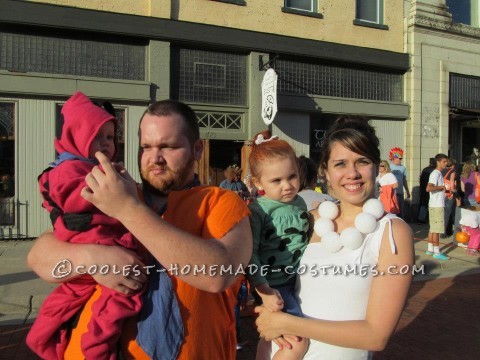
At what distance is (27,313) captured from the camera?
5230 millimetres

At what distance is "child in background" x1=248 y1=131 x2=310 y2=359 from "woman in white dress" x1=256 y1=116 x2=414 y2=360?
0.08m

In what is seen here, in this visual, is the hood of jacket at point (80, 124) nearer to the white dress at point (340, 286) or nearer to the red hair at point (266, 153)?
the red hair at point (266, 153)

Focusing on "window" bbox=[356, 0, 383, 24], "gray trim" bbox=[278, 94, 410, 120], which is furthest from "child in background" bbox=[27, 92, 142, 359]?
"window" bbox=[356, 0, 383, 24]

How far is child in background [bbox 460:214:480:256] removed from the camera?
887 cm

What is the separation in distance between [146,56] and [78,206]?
8.72 m

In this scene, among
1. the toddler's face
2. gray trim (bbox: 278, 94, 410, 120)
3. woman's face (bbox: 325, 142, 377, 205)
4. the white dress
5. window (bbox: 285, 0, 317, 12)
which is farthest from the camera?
window (bbox: 285, 0, 317, 12)

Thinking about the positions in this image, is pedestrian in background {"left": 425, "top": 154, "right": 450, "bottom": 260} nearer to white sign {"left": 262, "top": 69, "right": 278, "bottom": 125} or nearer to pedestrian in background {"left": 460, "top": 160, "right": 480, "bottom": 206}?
pedestrian in background {"left": 460, "top": 160, "right": 480, "bottom": 206}

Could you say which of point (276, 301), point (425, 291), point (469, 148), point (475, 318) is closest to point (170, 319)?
point (276, 301)

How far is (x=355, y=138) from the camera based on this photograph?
1.92 metres

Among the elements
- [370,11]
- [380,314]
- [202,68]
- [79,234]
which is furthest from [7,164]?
[370,11]

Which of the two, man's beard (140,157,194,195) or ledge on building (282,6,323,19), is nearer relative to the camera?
man's beard (140,157,194,195)

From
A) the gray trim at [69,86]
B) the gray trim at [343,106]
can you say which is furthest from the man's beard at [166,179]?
the gray trim at [343,106]

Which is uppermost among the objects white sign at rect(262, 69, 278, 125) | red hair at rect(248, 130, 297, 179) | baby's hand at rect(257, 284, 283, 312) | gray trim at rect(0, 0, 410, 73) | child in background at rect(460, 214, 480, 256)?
gray trim at rect(0, 0, 410, 73)

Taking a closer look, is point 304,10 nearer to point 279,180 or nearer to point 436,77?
point 436,77
